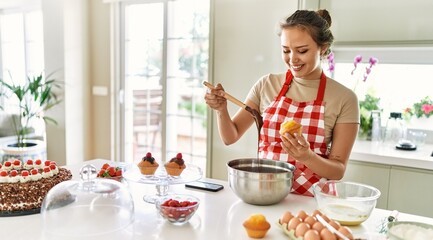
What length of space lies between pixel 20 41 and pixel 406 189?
4.18 metres

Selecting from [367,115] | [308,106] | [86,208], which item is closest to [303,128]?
[308,106]

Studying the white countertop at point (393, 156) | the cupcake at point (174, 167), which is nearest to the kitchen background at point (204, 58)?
the white countertop at point (393, 156)

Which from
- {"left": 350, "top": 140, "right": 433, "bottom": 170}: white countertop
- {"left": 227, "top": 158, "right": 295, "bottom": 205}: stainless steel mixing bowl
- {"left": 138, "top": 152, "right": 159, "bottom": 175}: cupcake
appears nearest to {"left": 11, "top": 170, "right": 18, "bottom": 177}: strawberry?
{"left": 138, "top": 152, "right": 159, "bottom": 175}: cupcake

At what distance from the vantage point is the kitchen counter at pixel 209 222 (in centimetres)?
116

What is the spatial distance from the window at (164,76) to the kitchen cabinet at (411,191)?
165cm

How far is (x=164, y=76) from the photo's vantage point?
3.66 meters

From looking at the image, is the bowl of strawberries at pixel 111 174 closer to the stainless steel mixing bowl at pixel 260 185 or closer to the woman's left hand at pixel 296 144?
the stainless steel mixing bowl at pixel 260 185

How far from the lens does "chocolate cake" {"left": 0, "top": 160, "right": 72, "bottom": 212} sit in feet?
A: 4.35

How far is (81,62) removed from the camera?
3.86 m

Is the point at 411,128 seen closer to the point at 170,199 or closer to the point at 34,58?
the point at 170,199

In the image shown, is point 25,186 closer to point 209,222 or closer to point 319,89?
point 209,222

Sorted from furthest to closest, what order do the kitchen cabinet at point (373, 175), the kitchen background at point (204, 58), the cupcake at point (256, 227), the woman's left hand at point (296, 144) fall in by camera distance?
1. the kitchen background at point (204, 58)
2. the kitchen cabinet at point (373, 175)
3. the woman's left hand at point (296, 144)
4. the cupcake at point (256, 227)

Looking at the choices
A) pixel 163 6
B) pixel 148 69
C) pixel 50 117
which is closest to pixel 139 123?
pixel 148 69

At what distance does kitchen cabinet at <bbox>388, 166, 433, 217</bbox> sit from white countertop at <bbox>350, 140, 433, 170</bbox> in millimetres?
37
